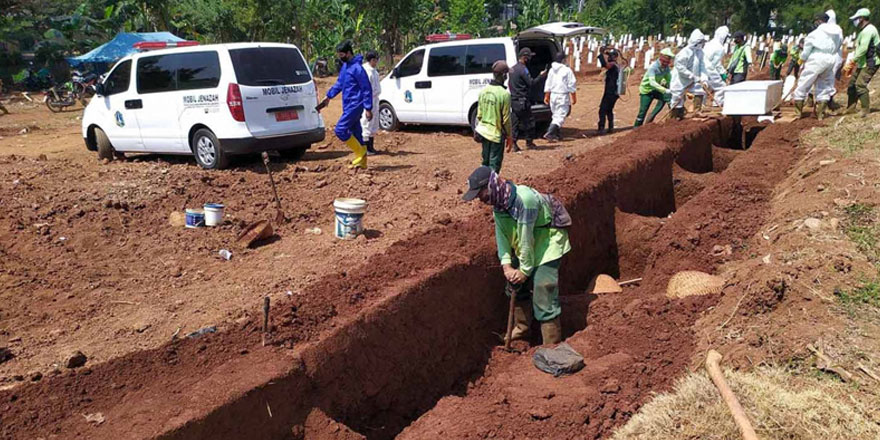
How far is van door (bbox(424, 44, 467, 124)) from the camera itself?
1213 centimetres

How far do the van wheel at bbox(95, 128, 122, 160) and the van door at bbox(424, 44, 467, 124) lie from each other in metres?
5.80

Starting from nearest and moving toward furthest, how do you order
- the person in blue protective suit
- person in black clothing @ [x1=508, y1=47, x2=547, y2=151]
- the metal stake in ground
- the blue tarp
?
the metal stake in ground, the person in blue protective suit, person in black clothing @ [x1=508, y1=47, x2=547, y2=151], the blue tarp

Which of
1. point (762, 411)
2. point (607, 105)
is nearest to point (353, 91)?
point (607, 105)

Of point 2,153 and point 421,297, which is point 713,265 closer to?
point 421,297

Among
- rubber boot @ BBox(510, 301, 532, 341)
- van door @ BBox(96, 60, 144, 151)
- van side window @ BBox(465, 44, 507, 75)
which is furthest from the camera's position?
van side window @ BBox(465, 44, 507, 75)

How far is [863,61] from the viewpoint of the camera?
11086 mm

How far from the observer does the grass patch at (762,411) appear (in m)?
3.17

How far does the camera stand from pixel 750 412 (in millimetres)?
3338

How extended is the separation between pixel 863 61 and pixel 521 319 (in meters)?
9.45

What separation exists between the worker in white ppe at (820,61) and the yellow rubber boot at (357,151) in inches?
323

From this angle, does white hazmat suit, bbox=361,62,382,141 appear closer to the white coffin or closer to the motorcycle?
the white coffin

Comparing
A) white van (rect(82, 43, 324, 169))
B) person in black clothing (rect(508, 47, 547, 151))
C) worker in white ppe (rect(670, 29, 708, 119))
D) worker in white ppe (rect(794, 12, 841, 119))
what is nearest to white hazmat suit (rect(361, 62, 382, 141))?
white van (rect(82, 43, 324, 169))

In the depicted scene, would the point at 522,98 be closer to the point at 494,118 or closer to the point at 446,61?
the point at 446,61

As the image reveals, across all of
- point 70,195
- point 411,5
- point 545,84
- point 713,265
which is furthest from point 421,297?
point 411,5
